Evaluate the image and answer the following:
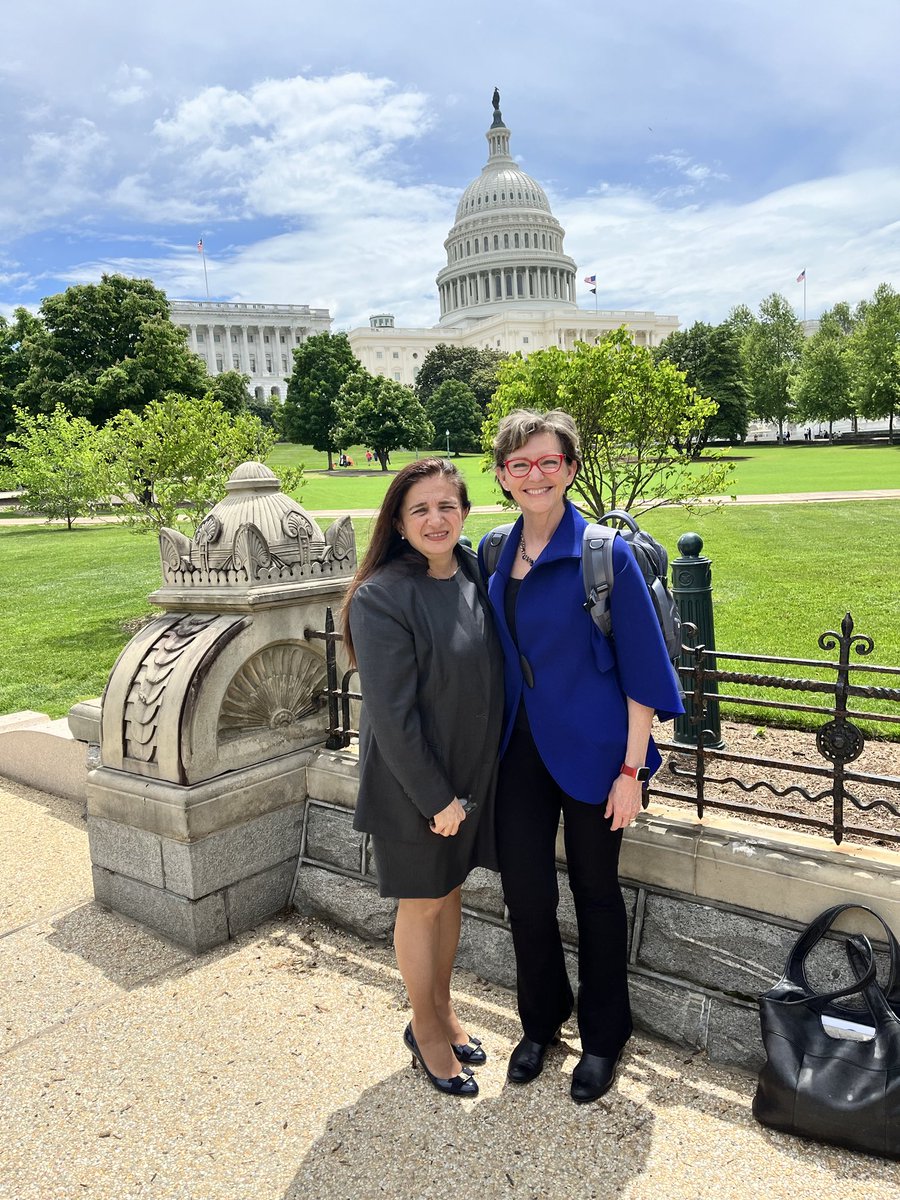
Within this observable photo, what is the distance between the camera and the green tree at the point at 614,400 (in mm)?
7230

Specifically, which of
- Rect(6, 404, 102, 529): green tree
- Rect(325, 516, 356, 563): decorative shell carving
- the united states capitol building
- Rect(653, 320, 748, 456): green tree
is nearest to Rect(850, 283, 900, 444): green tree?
Rect(653, 320, 748, 456): green tree

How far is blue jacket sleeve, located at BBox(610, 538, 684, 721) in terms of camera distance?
2.47 m

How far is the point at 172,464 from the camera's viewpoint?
33.7 ft

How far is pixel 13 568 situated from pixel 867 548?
16646mm

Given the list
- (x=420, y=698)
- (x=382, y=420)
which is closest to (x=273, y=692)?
(x=420, y=698)

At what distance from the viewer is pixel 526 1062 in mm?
2809

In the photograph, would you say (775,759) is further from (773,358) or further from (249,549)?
(773,358)

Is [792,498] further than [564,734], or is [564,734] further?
[792,498]

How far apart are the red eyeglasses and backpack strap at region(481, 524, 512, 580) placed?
11.1 inches

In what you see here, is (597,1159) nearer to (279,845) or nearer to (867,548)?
(279,845)

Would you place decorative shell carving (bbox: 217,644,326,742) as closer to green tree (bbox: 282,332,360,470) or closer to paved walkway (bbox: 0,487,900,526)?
paved walkway (bbox: 0,487,900,526)

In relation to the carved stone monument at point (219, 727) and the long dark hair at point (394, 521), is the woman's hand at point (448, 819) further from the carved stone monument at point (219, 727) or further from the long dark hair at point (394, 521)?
the carved stone monument at point (219, 727)

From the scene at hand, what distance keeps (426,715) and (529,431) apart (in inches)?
36.8

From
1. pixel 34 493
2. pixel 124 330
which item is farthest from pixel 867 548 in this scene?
pixel 124 330
